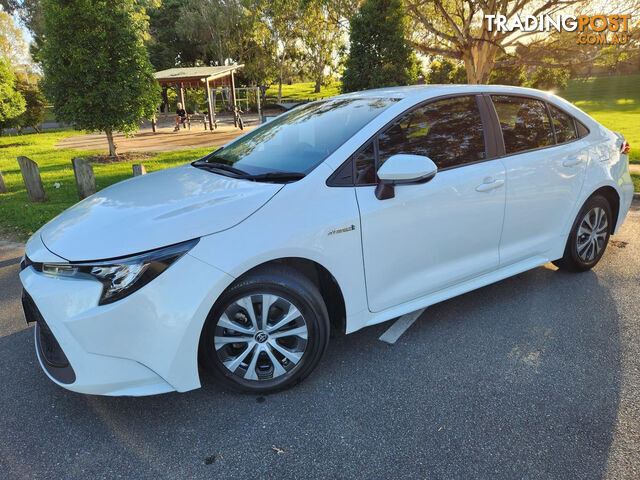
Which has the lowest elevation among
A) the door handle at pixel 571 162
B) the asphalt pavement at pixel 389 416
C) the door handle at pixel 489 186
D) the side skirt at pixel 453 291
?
the asphalt pavement at pixel 389 416

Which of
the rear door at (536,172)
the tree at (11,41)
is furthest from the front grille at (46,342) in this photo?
the tree at (11,41)

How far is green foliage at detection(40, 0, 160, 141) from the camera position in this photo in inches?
390

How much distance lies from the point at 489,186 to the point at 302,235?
1.47 m

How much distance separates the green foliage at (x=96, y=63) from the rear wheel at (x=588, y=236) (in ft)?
33.1

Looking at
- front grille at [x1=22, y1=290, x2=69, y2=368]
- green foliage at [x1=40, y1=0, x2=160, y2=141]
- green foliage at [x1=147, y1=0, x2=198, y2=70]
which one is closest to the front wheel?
front grille at [x1=22, y1=290, x2=69, y2=368]

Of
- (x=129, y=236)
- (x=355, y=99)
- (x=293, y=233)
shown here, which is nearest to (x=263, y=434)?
(x=293, y=233)

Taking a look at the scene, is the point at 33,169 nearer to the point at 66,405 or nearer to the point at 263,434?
the point at 66,405

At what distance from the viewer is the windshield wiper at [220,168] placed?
2888mm

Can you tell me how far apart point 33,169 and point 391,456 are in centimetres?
711

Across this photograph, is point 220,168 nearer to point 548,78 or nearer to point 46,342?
point 46,342

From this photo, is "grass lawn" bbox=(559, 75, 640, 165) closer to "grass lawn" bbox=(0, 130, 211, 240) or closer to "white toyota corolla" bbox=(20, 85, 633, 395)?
"grass lawn" bbox=(0, 130, 211, 240)

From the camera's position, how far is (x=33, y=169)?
22.5ft

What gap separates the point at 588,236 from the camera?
388cm

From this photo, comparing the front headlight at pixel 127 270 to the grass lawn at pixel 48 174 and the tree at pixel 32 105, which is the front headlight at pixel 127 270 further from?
the tree at pixel 32 105
